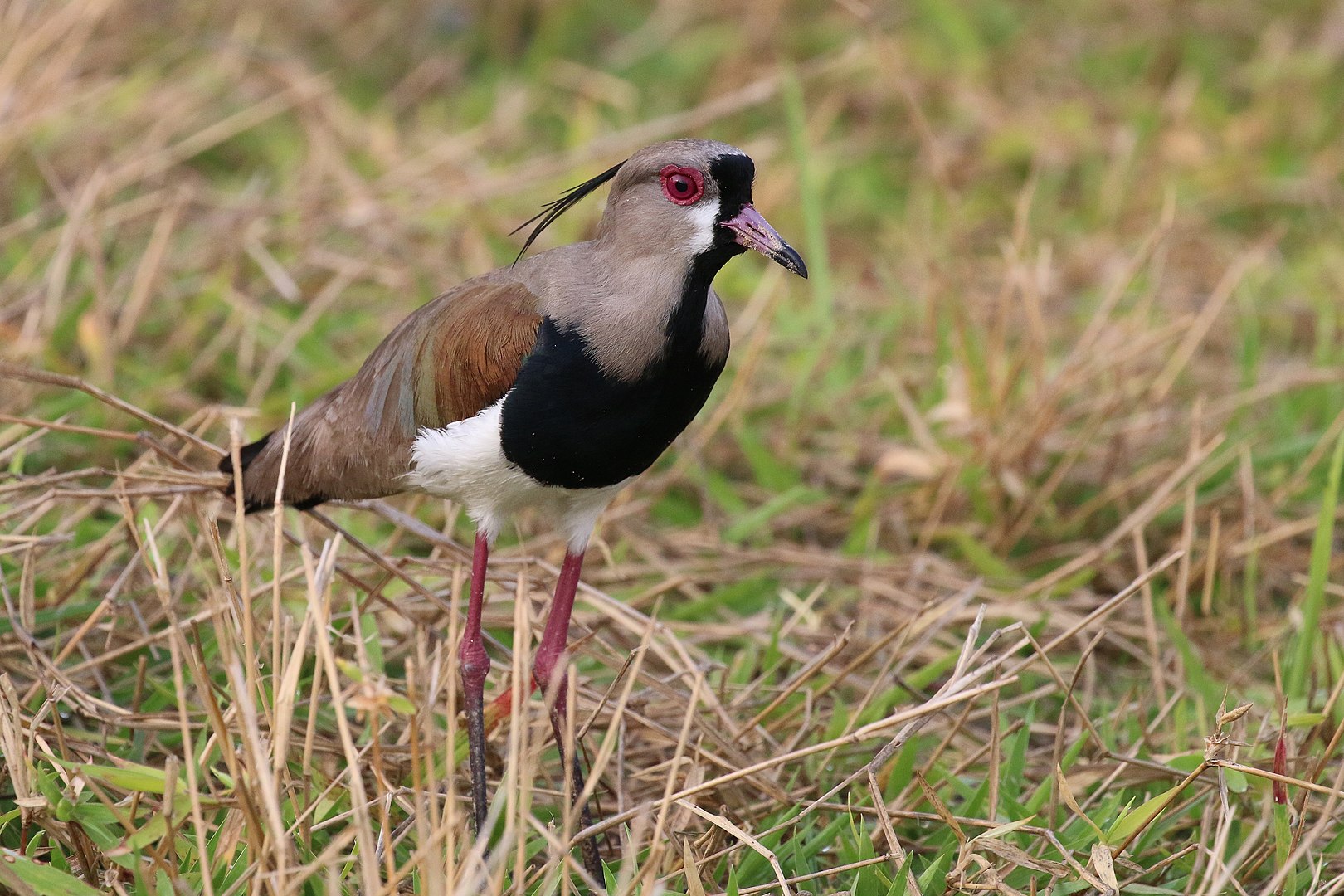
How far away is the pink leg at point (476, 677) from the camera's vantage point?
2.92 m

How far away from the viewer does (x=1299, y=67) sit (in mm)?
6625

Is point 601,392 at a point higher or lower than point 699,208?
lower

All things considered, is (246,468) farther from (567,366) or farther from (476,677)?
(567,366)

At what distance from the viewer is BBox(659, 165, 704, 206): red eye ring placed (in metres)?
2.76

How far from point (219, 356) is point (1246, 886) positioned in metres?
3.32

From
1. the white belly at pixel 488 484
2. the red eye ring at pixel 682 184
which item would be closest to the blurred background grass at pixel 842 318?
the white belly at pixel 488 484

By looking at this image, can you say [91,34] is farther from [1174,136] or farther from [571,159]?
[1174,136]

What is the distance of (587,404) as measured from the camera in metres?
2.74

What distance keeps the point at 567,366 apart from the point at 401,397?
1.46ft

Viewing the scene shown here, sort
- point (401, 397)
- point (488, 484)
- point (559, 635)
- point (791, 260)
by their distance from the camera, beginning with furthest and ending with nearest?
point (559, 635) < point (401, 397) < point (488, 484) < point (791, 260)

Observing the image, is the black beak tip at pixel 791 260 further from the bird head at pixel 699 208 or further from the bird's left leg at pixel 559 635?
the bird's left leg at pixel 559 635

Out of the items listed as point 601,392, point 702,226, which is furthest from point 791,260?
point 601,392

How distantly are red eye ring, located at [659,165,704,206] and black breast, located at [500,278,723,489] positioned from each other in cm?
17

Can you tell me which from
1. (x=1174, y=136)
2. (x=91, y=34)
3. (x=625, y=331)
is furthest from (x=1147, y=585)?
(x=91, y=34)
